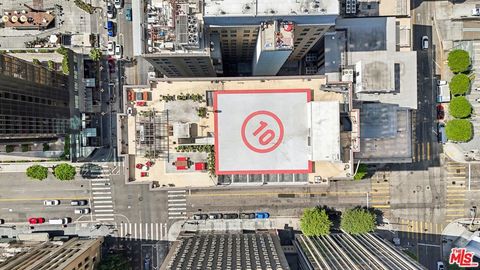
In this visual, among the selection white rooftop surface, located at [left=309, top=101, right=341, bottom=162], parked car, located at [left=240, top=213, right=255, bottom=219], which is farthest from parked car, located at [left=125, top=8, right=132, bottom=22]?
parked car, located at [left=240, top=213, right=255, bottom=219]

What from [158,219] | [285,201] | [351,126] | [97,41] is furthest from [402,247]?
[97,41]

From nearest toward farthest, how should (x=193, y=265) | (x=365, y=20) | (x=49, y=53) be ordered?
(x=193, y=265) → (x=365, y=20) → (x=49, y=53)

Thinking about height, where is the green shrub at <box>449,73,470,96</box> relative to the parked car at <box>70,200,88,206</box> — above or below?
above

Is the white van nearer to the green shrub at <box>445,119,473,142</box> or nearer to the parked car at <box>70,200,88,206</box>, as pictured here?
the parked car at <box>70,200,88,206</box>

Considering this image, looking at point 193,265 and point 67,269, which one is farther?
point 67,269

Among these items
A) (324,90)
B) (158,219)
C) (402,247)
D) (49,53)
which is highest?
(49,53)

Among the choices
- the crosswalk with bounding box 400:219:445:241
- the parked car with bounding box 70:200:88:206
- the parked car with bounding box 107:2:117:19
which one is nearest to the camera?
the parked car with bounding box 107:2:117:19

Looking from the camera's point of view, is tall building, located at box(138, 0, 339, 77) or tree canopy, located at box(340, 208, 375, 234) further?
tree canopy, located at box(340, 208, 375, 234)

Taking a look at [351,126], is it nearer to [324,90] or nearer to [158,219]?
[324,90]
